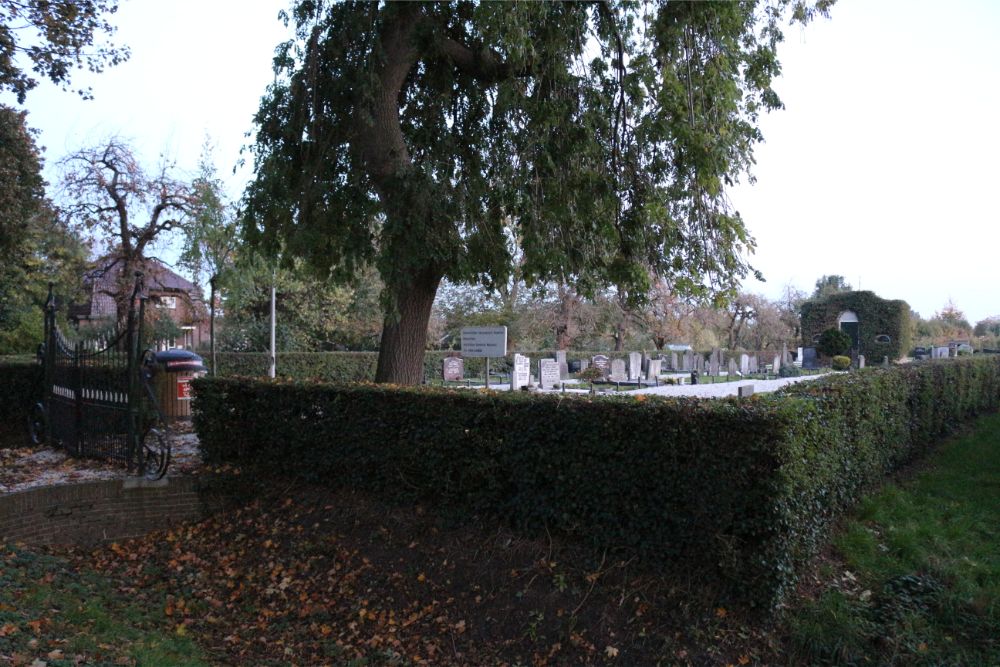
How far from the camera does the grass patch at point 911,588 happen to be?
5.25m

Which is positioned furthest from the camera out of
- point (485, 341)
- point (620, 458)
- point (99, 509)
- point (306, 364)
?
point (306, 364)

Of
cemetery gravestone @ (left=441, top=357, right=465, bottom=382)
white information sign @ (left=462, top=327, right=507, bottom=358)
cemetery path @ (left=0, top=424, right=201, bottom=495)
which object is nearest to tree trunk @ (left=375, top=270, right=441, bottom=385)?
cemetery path @ (left=0, top=424, right=201, bottom=495)

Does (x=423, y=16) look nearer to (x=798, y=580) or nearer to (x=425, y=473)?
(x=425, y=473)

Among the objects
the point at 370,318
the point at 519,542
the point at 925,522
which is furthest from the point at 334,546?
the point at 370,318

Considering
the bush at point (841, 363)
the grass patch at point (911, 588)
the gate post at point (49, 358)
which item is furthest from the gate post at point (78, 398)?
the bush at point (841, 363)

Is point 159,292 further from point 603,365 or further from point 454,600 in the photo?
point 454,600

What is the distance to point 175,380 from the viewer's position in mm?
12805

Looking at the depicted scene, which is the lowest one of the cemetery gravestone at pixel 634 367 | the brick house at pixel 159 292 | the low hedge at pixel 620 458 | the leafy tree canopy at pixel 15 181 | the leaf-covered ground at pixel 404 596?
the leaf-covered ground at pixel 404 596

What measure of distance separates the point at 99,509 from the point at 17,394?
7.15 metres

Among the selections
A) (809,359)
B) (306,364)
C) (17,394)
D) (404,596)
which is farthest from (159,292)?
(809,359)

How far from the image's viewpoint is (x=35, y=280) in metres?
26.0

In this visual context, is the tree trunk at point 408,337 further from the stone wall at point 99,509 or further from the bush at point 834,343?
the bush at point 834,343

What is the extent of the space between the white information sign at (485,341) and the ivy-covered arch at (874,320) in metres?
30.1

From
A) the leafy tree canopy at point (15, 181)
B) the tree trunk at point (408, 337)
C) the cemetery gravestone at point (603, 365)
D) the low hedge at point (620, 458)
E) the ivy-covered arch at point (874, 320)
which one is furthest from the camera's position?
the ivy-covered arch at point (874, 320)
